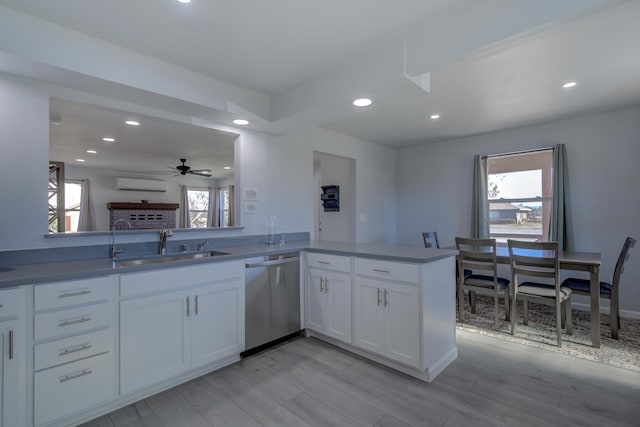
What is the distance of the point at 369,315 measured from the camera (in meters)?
2.42

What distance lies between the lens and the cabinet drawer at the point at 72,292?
63.5 inches

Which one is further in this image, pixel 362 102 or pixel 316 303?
pixel 316 303

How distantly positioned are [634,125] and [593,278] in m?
2.17

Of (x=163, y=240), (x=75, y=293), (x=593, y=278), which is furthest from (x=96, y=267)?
(x=593, y=278)

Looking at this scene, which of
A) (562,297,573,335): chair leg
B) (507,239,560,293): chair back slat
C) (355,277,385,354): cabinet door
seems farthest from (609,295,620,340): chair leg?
(355,277,385,354): cabinet door

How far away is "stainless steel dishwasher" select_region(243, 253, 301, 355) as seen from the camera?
8.38 feet

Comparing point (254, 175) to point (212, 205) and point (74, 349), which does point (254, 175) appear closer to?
point (74, 349)

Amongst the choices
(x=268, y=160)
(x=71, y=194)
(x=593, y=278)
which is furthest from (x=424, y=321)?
(x=71, y=194)

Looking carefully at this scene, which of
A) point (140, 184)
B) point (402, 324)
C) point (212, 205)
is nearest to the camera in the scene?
point (402, 324)

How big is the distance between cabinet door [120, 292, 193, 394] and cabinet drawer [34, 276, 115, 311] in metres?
0.15

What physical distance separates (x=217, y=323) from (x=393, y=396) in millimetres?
1375

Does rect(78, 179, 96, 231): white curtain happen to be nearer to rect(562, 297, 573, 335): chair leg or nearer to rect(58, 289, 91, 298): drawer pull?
rect(58, 289, 91, 298): drawer pull

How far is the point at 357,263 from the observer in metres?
2.50

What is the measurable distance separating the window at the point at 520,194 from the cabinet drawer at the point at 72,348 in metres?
4.88
